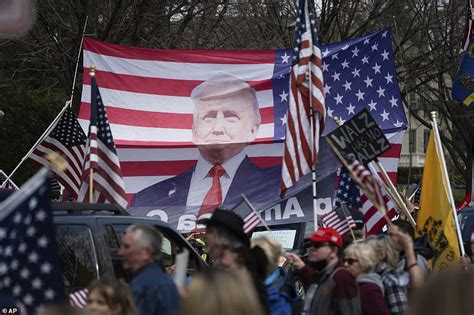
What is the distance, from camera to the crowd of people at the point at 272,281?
3984mm

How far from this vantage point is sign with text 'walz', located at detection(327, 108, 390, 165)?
10797 millimetres

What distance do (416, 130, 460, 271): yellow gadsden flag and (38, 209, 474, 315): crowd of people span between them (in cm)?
147

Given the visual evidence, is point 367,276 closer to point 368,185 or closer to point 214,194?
point 368,185

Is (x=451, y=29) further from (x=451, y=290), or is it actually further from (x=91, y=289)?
(x=451, y=290)

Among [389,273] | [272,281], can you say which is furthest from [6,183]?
[272,281]

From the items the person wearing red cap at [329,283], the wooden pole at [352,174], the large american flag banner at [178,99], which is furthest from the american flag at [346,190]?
the person wearing red cap at [329,283]

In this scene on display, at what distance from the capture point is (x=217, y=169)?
1355 cm

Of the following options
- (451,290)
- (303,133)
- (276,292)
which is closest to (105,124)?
(303,133)

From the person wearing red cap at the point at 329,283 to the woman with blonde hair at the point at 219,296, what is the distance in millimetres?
3263

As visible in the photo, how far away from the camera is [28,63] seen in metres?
23.8

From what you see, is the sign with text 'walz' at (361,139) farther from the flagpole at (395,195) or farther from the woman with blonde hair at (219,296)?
the woman with blonde hair at (219,296)

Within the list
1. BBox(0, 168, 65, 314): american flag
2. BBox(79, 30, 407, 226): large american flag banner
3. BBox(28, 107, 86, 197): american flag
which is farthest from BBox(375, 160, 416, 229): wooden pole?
BBox(0, 168, 65, 314): american flag

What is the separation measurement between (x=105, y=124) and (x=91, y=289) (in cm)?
617

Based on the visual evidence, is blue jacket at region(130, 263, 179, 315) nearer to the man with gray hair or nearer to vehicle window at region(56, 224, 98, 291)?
the man with gray hair
